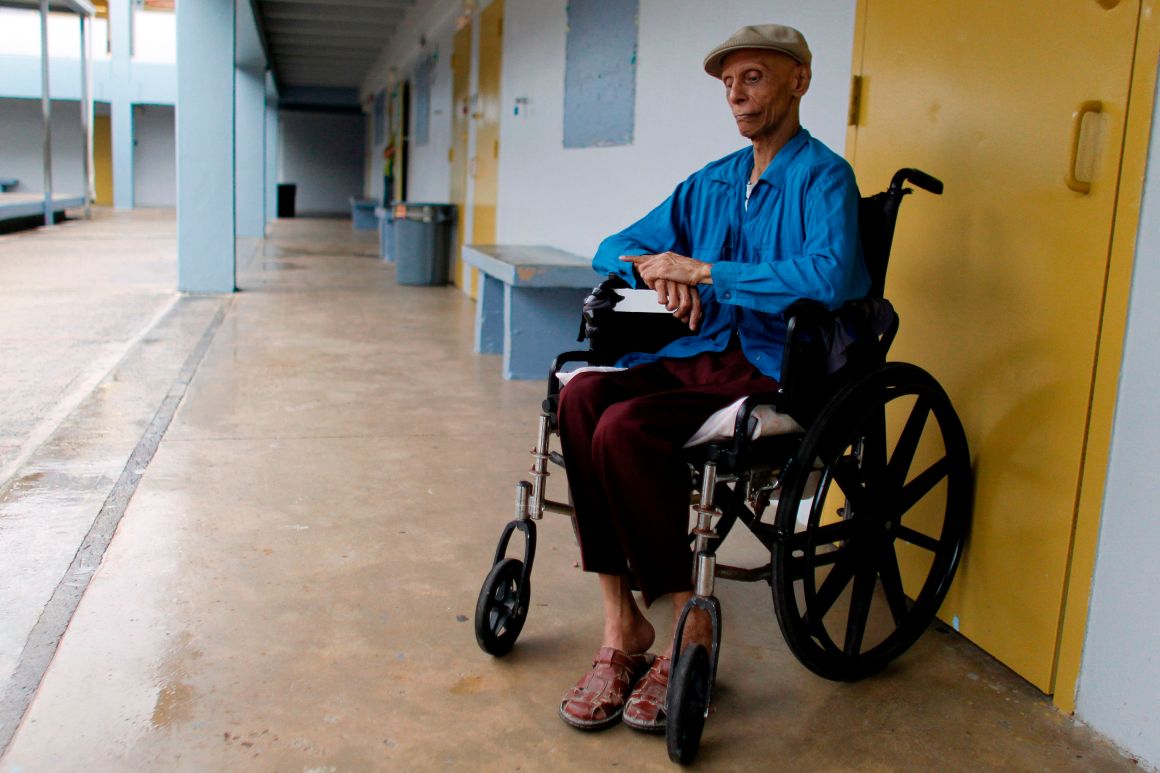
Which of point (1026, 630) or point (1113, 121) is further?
point (1026, 630)

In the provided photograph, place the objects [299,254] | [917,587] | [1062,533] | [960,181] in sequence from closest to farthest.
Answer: [1062,533] → [960,181] → [917,587] → [299,254]

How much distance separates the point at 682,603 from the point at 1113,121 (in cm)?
121

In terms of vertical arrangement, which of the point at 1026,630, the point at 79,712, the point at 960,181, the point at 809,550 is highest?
the point at 960,181

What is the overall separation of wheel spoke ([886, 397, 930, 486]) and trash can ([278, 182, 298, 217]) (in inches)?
835

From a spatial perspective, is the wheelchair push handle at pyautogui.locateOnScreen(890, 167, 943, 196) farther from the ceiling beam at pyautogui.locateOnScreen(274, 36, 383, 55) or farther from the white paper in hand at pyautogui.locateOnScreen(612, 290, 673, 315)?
the ceiling beam at pyautogui.locateOnScreen(274, 36, 383, 55)

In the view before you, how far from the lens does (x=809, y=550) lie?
6.28ft

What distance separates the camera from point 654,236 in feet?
7.82

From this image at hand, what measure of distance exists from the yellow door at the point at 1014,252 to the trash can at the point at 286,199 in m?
20.7

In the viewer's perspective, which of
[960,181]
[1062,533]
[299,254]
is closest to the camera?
[1062,533]

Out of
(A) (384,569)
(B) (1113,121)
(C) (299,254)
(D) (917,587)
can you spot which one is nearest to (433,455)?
(A) (384,569)

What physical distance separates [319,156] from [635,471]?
1078 inches

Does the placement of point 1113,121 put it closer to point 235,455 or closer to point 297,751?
point 297,751

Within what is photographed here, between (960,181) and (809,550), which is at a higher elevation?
(960,181)

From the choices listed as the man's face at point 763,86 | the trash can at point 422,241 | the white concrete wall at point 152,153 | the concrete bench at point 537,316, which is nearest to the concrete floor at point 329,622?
the concrete bench at point 537,316
